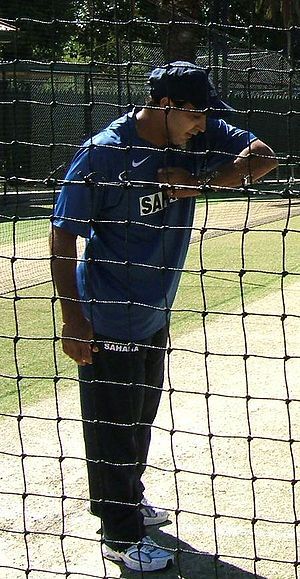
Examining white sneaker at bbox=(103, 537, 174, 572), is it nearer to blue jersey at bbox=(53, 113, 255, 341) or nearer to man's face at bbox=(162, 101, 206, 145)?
blue jersey at bbox=(53, 113, 255, 341)

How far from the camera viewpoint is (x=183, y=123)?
2773 millimetres

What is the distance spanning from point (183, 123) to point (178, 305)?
4.09m

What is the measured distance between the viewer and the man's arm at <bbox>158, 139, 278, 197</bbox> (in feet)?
9.34

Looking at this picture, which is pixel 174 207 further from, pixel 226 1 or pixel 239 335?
pixel 226 1

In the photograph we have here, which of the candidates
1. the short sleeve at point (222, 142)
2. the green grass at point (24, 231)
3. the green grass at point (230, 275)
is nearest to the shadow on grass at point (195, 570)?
the short sleeve at point (222, 142)

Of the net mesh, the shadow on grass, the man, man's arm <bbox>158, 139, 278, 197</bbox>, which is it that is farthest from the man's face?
the shadow on grass

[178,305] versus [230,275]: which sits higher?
[178,305]

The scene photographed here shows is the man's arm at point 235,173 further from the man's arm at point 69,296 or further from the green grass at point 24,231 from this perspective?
the green grass at point 24,231

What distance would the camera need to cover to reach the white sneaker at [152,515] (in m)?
3.29

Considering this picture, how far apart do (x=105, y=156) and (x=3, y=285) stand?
5013 millimetres

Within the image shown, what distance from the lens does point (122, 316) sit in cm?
291

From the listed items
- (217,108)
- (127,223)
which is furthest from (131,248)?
(217,108)

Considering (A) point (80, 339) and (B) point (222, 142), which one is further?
(B) point (222, 142)

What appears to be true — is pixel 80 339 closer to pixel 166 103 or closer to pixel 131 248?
pixel 131 248
